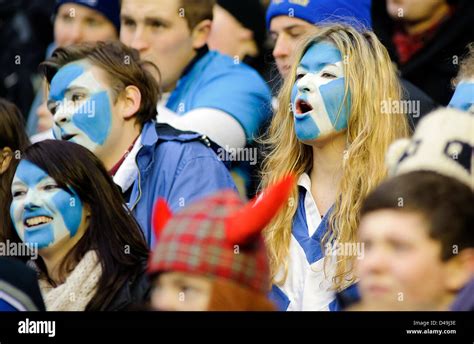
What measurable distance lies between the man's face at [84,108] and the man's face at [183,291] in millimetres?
1962

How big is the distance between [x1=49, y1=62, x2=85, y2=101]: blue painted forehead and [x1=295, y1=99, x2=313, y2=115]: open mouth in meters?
1.16

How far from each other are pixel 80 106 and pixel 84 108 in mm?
25

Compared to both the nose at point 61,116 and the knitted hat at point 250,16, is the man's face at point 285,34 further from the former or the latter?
the nose at point 61,116

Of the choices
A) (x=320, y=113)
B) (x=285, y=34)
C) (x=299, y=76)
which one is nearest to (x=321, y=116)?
(x=320, y=113)

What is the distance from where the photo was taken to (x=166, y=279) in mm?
4285

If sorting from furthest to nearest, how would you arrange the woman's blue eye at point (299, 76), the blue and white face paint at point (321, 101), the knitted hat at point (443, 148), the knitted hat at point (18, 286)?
the woman's blue eye at point (299, 76) < the blue and white face paint at point (321, 101) < the knitted hat at point (18, 286) < the knitted hat at point (443, 148)

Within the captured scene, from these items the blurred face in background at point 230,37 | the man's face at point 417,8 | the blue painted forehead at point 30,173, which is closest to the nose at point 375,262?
the blue painted forehead at point 30,173

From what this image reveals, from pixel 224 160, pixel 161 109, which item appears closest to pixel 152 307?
pixel 224 160

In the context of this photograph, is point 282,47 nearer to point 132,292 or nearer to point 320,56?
point 320,56

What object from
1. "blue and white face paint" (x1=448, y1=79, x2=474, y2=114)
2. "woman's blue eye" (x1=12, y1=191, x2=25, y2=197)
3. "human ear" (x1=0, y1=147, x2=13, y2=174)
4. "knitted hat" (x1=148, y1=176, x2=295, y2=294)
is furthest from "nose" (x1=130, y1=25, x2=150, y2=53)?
"knitted hat" (x1=148, y1=176, x2=295, y2=294)

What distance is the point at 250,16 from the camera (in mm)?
7508

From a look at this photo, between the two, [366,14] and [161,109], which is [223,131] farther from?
[366,14]

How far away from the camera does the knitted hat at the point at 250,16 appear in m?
7.51

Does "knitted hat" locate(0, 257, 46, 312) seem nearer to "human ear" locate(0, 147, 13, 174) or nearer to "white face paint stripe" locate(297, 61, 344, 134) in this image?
"white face paint stripe" locate(297, 61, 344, 134)
